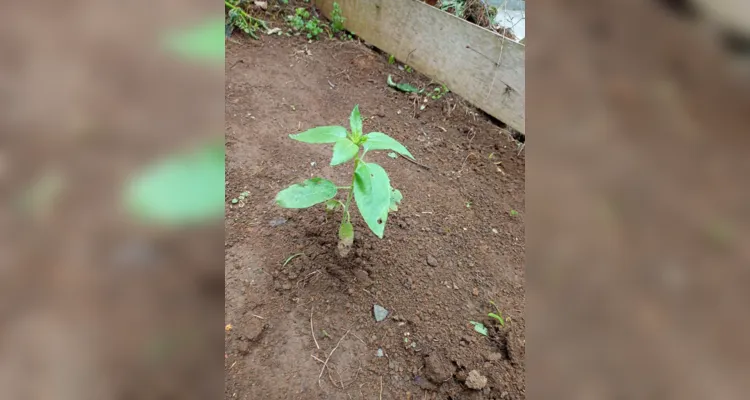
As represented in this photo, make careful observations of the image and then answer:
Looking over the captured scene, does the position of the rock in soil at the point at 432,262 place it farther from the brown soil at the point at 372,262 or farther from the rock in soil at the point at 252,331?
the rock in soil at the point at 252,331

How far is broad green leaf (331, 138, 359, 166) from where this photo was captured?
1.20 m

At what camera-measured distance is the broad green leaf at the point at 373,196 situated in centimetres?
119

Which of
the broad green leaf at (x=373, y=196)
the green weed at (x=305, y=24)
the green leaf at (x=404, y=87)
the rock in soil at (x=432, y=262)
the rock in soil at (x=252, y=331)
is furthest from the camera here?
the green weed at (x=305, y=24)
